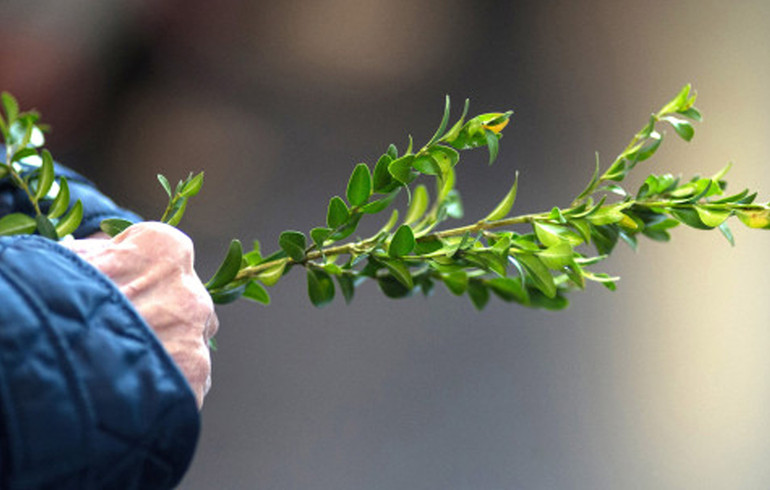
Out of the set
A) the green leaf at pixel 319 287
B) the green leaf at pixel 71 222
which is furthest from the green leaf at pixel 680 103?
the green leaf at pixel 71 222

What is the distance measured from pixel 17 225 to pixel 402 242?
193mm

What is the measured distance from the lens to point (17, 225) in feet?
1.34

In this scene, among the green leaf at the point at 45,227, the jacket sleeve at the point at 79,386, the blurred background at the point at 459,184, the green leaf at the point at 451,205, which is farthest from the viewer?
the blurred background at the point at 459,184

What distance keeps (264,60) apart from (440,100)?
283 millimetres

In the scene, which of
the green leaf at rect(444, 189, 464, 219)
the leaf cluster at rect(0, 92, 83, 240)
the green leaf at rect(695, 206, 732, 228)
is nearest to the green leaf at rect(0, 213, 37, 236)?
the leaf cluster at rect(0, 92, 83, 240)

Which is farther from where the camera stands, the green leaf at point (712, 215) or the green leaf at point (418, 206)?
the green leaf at point (418, 206)

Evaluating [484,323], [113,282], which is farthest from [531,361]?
[113,282]

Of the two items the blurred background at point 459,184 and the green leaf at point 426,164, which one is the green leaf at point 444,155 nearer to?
the green leaf at point 426,164

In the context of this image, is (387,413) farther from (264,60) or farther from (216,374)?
(264,60)

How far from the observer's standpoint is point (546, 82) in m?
1.10

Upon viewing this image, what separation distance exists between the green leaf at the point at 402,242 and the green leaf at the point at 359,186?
0.08 ft

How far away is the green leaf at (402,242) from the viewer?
15.9 inches

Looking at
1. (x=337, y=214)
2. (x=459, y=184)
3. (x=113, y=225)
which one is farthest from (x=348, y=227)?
(x=459, y=184)

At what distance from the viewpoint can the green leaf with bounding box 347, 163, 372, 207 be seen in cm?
41
